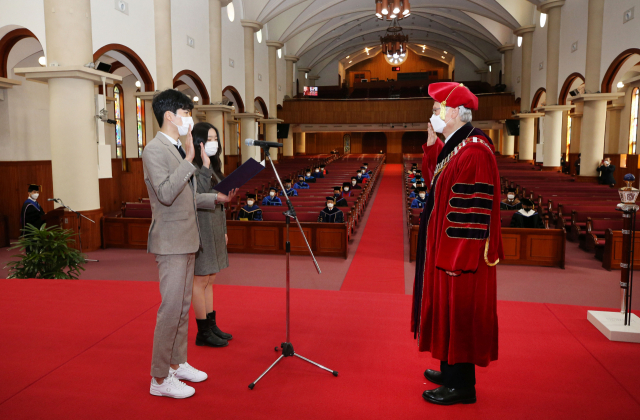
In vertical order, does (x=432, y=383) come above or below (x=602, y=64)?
below

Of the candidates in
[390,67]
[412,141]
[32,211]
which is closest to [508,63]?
[412,141]

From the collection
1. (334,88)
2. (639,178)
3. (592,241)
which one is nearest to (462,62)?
(334,88)

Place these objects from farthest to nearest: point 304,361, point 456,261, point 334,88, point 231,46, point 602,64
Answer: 1. point 334,88
2. point 231,46
3. point 602,64
4. point 304,361
5. point 456,261

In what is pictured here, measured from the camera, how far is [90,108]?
851 centimetres

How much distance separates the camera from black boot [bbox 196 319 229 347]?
3.32 metres

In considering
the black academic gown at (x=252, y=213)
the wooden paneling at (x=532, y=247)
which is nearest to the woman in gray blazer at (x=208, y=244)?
the wooden paneling at (x=532, y=247)

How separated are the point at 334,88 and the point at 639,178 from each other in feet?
78.1

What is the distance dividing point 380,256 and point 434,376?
17.3ft

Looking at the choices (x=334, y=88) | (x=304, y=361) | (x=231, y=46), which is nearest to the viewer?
(x=304, y=361)

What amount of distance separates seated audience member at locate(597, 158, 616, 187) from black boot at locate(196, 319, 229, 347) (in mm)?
13910

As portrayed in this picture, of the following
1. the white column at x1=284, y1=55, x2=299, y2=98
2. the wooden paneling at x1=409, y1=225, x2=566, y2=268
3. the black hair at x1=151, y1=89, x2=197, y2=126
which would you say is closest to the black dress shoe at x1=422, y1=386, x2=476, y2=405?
the black hair at x1=151, y1=89, x2=197, y2=126

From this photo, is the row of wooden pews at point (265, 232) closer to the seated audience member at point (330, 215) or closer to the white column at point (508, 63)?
the seated audience member at point (330, 215)

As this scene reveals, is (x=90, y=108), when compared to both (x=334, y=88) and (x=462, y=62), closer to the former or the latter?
(x=334, y=88)

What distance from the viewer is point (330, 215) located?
8.81 metres
